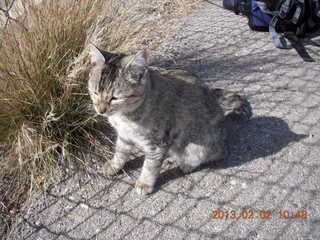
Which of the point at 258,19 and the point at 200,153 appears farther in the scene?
the point at 258,19

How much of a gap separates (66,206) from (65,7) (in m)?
1.78

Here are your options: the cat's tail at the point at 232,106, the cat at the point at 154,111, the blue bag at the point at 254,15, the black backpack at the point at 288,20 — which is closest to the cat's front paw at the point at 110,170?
the cat at the point at 154,111

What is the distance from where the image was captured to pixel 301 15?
3.49 m

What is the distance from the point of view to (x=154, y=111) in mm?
1880

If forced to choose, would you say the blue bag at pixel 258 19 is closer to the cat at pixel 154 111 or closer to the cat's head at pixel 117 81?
the cat at pixel 154 111

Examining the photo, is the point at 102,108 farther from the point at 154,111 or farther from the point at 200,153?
the point at 200,153

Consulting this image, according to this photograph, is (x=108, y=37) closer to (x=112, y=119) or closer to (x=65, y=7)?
(x=65, y=7)

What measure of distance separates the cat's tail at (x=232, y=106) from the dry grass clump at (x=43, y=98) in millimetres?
1033

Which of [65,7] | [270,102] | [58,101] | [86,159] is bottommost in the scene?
[86,159]

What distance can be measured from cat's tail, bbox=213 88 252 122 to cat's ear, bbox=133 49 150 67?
880 millimetres

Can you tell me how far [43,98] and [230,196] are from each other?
1.61 metres

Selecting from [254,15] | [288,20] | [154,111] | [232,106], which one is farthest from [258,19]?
[154,111]

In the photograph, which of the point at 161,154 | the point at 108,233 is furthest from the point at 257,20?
the point at 108,233
